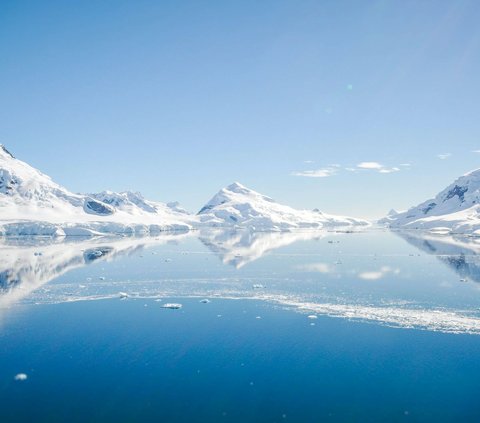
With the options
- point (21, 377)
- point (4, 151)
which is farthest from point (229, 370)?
point (4, 151)

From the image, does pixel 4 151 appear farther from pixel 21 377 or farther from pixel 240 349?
pixel 240 349

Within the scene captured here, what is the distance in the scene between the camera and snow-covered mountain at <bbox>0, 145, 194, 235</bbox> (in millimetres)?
124750

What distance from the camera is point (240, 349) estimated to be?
23.9m

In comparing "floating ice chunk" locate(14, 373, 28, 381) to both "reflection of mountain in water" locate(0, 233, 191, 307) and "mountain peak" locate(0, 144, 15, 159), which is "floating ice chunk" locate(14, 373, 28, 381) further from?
"mountain peak" locate(0, 144, 15, 159)

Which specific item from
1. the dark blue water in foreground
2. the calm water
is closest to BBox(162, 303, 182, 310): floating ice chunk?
the calm water

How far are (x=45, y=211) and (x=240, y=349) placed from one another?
134694 millimetres

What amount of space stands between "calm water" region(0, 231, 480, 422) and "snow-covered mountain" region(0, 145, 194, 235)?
85566 millimetres

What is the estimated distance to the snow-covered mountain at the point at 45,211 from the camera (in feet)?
409

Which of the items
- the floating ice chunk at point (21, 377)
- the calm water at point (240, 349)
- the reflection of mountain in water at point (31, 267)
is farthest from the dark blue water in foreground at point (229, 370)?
the reflection of mountain in water at point (31, 267)

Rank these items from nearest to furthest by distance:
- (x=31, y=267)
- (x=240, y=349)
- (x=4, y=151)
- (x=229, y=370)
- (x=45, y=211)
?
(x=229, y=370) < (x=240, y=349) < (x=31, y=267) < (x=45, y=211) < (x=4, y=151)

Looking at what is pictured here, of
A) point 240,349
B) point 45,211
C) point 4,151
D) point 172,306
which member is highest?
point 4,151

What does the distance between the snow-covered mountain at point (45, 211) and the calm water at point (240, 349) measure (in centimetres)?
8557

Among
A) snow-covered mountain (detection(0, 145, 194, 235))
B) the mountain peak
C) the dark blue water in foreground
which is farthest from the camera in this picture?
the mountain peak

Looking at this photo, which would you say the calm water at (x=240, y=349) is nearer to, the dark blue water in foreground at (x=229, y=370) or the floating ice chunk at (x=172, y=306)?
the dark blue water in foreground at (x=229, y=370)
